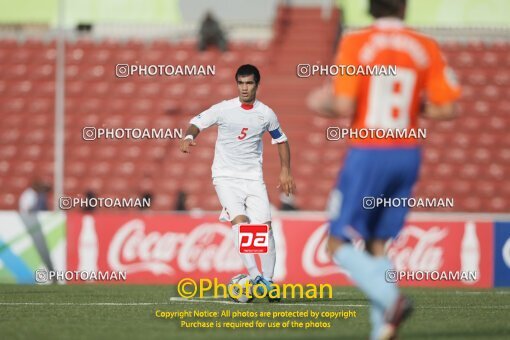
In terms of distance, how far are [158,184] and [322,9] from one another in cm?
574

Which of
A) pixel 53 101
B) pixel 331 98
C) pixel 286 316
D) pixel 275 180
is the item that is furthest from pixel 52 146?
pixel 331 98

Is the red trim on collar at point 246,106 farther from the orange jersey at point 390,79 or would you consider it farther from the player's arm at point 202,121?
the orange jersey at point 390,79

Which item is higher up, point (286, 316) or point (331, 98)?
point (331, 98)

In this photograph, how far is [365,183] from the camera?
685cm

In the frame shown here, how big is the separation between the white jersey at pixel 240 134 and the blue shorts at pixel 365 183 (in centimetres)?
517

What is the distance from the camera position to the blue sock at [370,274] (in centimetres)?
665

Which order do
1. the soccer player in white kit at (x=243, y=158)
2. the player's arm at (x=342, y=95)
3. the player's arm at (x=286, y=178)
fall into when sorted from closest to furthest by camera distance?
the player's arm at (x=342, y=95), the player's arm at (x=286, y=178), the soccer player in white kit at (x=243, y=158)

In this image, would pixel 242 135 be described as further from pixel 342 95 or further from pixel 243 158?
pixel 342 95

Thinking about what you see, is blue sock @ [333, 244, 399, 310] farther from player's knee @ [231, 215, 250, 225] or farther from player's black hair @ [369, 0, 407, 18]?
player's knee @ [231, 215, 250, 225]

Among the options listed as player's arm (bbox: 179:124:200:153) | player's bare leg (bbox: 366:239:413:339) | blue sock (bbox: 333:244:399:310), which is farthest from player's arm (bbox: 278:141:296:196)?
player's bare leg (bbox: 366:239:413:339)

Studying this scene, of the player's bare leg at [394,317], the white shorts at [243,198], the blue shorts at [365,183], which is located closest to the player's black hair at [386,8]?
the blue shorts at [365,183]

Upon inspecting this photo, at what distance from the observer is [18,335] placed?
8.41 metres

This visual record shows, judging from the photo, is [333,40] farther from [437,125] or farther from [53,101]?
[53,101]

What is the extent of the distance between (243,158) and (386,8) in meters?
5.27
